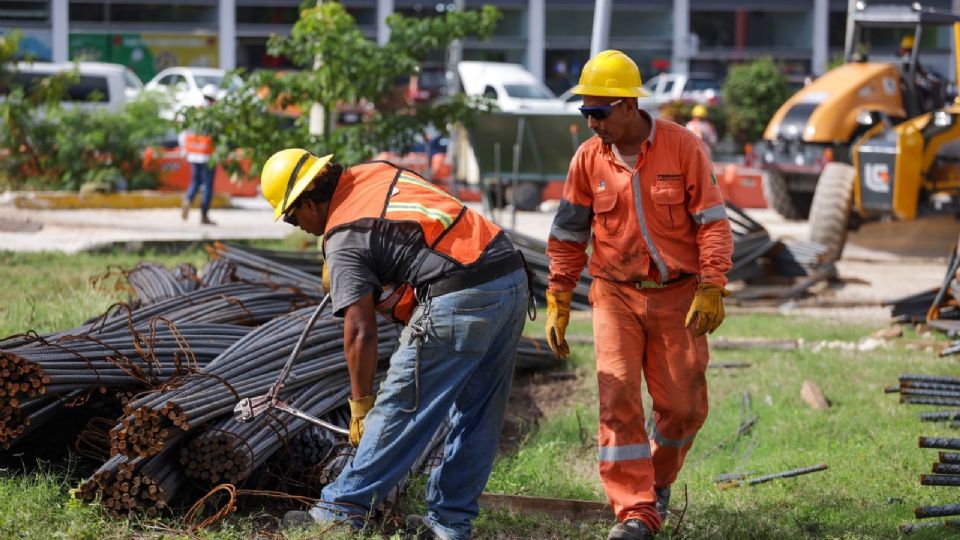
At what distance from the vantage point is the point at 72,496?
549cm

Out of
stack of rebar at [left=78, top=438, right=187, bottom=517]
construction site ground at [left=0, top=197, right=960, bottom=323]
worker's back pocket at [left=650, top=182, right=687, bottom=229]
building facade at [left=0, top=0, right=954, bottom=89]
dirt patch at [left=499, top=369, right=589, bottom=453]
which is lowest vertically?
construction site ground at [left=0, top=197, right=960, bottom=323]

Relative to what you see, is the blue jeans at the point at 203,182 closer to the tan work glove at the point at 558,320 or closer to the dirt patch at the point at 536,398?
the dirt patch at the point at 536,398

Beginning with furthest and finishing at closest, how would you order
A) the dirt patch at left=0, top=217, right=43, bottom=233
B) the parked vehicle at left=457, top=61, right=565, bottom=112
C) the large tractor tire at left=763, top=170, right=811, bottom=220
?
1. the parked vehicle at left=457, top=61, right=565, bottom=112
2. the large tractor tire at left=763, top=170, right=811, bottom=220
3. the dirt patch at left=0, top=217, right=43, bottom=233

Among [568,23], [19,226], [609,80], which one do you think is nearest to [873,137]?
[19,226]

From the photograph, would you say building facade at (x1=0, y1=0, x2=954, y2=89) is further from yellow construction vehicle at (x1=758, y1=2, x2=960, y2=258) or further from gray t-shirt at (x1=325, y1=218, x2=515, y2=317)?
gray t-shirt at (x1=325, y1=218, x2=515, y2=317)

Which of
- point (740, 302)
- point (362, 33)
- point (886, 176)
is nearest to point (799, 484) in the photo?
point (740, 302)

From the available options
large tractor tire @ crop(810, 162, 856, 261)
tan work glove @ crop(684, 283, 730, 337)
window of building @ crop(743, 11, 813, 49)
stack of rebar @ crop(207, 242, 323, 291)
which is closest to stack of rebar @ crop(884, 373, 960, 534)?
tan work glove @ crop(684, 283, 730, 337)

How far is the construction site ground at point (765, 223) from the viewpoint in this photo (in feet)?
45.1

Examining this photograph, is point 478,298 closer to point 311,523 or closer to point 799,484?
point 311,523

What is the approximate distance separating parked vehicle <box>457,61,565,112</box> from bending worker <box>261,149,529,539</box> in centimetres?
1996

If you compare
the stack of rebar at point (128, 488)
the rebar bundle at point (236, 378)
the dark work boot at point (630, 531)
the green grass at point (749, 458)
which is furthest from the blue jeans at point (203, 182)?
the dark work boot at point (630, 531)

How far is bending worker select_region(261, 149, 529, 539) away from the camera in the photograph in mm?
5047

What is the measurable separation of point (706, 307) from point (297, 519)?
189cm

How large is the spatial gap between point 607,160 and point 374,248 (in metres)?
1.28
